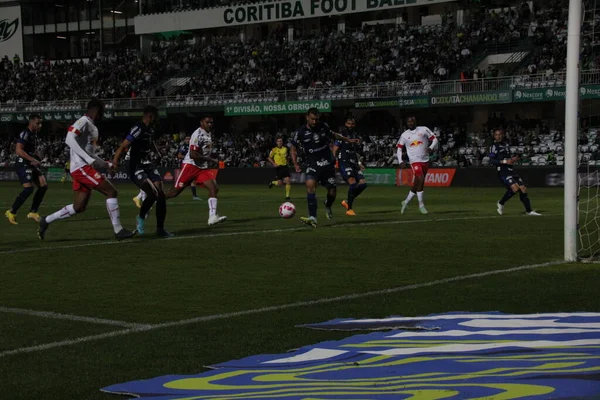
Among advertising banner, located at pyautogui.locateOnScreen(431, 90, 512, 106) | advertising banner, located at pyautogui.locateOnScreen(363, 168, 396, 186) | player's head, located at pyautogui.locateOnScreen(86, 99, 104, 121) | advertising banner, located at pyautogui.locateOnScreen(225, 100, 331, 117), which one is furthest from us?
advertising banner, located at pyautogui.locateOnScreen(225, 100, 331, 117)

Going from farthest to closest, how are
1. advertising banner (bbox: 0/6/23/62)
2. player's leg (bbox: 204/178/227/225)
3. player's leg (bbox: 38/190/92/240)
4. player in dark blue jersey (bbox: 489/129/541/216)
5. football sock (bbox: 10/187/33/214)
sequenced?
advertising banner (bbox: 0/6/23/62) < player in dark blue jersey (bbox: 489/129/541/216) < football sock (bbox: 10/187/33/214) < player's leg (bbox: 204/178/227/225) < player's leg (bbox: 38/190/92/240)

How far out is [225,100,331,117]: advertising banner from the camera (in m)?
48.6

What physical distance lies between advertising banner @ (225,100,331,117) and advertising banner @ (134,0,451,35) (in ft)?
31.0

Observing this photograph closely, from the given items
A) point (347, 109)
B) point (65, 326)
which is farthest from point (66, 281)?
point (347, 109)

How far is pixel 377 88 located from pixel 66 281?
126 ft

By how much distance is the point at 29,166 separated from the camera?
19203 millimetres

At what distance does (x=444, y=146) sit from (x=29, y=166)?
28424 millimetres

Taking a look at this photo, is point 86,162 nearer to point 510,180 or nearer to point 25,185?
point 25,185

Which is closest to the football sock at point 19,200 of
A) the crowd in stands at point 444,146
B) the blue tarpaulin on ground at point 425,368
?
the blue tarpaulin on ground at point 425,368

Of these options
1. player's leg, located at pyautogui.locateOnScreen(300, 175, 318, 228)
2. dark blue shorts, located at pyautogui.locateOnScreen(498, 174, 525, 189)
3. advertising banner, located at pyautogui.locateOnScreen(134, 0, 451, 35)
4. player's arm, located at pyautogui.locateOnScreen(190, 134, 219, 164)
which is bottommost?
player's leg, located at pyautogui.locateOnScreen(300, 175, 318, 228)

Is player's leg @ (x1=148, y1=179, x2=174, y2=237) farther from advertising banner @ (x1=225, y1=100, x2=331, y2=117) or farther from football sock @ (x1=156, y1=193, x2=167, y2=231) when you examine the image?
advertising banner @ (x1=225, y1=100, x2=331, y2=117)

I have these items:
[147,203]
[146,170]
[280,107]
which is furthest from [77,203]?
[280,107]

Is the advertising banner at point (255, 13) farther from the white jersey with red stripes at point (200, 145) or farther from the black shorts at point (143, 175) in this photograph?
the black shorts at point (143, 175)

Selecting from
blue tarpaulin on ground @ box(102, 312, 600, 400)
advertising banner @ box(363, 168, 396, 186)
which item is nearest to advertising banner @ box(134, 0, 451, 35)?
advertising banner @ box(363, 168, 396, 186)
